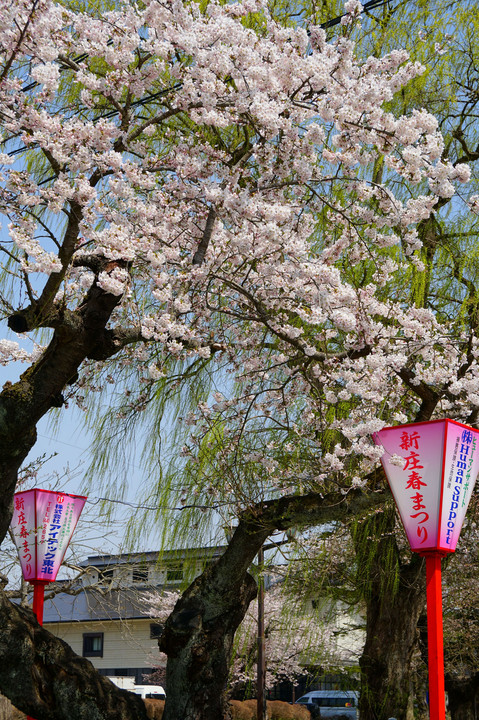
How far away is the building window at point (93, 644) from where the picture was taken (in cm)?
2118

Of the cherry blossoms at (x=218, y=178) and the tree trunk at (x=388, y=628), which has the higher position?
the cherry blossoms at (x=218, y=178)

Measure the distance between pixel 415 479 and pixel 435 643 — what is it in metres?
0.77

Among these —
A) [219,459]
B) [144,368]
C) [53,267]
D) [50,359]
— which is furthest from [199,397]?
[53,267]

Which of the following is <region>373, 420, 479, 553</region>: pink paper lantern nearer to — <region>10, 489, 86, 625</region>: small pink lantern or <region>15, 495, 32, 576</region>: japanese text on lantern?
<region>10, 489, 86, 625</region>: small pink lantern

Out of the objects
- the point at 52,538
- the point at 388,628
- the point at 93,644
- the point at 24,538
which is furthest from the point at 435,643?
the point at 93,644

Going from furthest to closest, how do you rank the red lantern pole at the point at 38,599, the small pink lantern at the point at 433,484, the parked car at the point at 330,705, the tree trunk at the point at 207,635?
the parked car at the point at 330,705
the red lantern pole at the point at 38,599
the tree trunk at the point at 207,635
the small pink lantern at the point at 433,484

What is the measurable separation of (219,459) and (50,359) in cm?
186

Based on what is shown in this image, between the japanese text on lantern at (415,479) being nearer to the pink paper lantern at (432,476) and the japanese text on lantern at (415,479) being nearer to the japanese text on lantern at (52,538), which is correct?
the pink paper lantern at (432,476)

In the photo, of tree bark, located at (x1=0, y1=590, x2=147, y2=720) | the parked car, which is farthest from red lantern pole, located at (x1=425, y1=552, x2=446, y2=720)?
the parked car

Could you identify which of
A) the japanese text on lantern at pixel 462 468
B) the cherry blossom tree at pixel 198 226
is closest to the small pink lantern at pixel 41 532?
the cherry blossom tree at pixel 198 226

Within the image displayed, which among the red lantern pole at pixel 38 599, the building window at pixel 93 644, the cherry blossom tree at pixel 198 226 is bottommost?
the building window at pixel 93 644

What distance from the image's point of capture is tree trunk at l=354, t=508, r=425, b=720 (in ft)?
20.9

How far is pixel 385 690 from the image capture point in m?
6.48

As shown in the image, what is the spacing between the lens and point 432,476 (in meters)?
3.54
